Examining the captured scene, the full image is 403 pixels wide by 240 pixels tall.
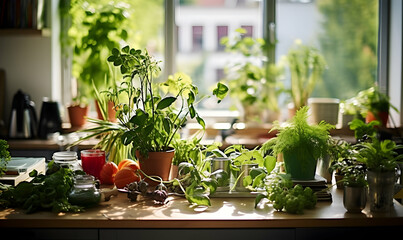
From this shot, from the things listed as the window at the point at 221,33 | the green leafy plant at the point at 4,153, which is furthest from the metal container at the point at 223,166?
the window at the point at 221,33

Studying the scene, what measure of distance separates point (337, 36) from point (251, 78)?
3.15 feet

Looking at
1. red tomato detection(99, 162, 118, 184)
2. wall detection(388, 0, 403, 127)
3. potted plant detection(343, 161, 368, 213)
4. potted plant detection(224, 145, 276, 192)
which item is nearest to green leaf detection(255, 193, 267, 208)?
potted plant detection(224, 145, 276, 192)

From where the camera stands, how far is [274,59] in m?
5.19

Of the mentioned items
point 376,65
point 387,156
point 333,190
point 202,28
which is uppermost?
point 202,28

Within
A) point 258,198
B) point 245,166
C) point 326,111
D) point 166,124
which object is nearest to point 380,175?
point 258,198

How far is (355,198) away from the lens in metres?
2.18

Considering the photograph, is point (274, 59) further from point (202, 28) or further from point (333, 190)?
point (333, 190)

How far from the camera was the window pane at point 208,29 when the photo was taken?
5.20 m

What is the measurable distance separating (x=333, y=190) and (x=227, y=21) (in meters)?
2.90

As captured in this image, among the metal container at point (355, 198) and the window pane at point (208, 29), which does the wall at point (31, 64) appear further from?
the metal container at point (355, 198)

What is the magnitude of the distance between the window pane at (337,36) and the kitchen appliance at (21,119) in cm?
215

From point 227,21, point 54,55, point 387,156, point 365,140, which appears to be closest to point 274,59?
point 227,21

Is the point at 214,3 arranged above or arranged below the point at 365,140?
above

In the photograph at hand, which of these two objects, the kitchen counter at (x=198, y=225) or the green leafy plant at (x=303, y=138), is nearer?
the kitchen counter at (x=198, y=225)
